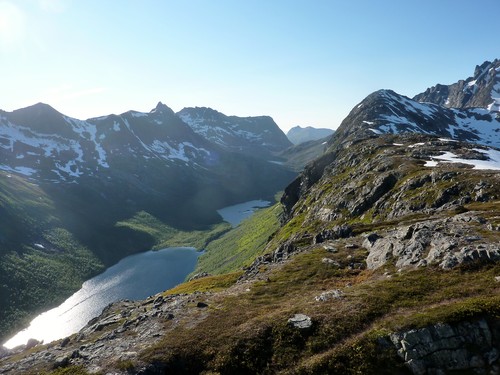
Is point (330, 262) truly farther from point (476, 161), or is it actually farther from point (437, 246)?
point (476, 161)

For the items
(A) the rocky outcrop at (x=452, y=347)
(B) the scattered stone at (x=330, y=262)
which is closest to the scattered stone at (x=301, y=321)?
(A) the rocky outcrop at (x=452, y=347)

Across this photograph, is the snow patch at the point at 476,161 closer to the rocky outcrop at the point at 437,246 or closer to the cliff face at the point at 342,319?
the cliff face at the point at 342,319

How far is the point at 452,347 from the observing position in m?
26.6

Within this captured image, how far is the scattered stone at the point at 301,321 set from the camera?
31614mm

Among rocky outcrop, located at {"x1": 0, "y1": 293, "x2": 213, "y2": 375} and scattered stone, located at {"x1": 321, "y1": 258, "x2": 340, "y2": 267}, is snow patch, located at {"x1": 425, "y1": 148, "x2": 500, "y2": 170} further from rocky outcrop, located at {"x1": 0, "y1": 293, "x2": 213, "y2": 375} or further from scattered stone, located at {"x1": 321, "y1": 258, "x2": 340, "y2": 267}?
rocky outcrop, located at {"x1": 0, "y1": 293, "x2": 213, "y2": 375}

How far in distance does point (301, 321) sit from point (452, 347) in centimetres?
1196

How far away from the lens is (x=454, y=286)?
33.8 meters

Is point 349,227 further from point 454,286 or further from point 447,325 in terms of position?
point 447,325

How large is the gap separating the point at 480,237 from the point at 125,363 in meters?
40.2

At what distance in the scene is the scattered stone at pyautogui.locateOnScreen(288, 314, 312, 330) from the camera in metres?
31.6

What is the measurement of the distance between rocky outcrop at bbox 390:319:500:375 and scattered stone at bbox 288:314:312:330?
7.14 m

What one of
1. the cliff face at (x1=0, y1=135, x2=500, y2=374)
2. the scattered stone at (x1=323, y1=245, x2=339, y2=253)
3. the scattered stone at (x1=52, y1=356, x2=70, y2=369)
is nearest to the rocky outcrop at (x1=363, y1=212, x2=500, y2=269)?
the cliff face at (x1=0, y1=135, x2=500, y2=374)

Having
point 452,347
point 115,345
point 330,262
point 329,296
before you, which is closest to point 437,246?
point 329,296

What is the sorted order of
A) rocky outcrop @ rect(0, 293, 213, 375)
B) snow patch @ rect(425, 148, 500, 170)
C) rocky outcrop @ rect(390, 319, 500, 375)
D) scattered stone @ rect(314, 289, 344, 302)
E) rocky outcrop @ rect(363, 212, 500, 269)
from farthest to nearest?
snow patch @ rect(425, 148, 500, 170) < rocky outcrop @ rect(363, 212, 500, 269) < scattered stone @ rect(314, 289, 344, 302) < rocky outcrop @ rect(0, 293, 213, 375) < rocky outcrop @ rect(390, 319, 500, 375)
